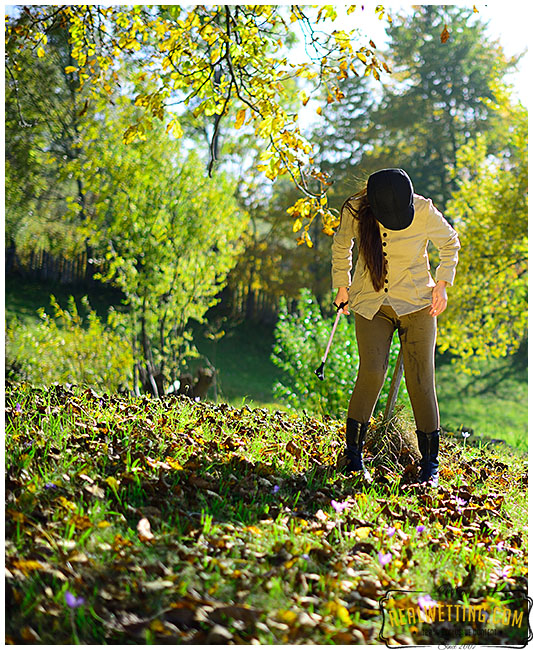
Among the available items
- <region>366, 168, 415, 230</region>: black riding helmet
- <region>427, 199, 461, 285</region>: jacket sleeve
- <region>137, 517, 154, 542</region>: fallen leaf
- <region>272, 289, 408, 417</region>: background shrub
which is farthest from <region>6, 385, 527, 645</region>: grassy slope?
<region>272, 289, 408, 417</region>: background shrub

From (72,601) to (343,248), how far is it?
2.11 meters

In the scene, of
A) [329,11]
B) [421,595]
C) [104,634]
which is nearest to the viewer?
[104,634]

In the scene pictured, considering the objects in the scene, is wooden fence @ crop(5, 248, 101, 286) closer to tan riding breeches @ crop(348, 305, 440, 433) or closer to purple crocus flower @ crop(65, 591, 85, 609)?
tan riding breeches @ crop(348, 305, 440, 433)

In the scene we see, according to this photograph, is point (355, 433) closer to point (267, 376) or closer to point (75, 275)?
point (267, 376)

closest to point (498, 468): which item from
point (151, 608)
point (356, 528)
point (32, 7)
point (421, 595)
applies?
point (356, 528)

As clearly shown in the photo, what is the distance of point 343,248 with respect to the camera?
2.99 meters

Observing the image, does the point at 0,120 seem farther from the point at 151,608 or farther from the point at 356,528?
the point at 356,528

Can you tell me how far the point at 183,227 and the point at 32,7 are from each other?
11.4ft

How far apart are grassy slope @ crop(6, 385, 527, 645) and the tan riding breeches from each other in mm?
384

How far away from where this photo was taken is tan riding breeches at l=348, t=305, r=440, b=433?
285 cm

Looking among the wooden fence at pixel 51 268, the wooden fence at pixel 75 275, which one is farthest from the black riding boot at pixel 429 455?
the wooden fence at pixel 51 268

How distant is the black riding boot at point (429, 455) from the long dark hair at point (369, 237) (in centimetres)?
81

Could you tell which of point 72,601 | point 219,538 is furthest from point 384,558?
point 72,601

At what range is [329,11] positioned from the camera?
297 centimetres
